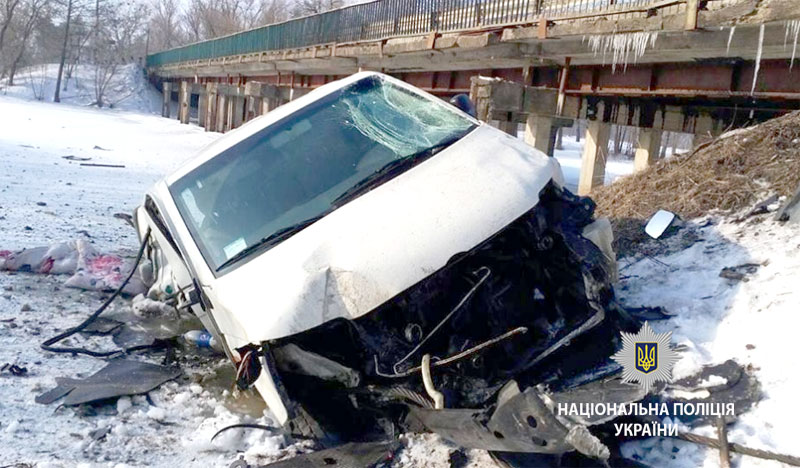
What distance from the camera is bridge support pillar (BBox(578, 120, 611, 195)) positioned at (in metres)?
10.4

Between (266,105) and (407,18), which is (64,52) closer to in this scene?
(266,105)

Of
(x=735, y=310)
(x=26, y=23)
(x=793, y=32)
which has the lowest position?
(x=735, y=310)

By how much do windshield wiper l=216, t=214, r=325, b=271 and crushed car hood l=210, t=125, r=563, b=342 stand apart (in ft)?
0.22

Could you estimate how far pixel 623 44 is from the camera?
7660 millimetres

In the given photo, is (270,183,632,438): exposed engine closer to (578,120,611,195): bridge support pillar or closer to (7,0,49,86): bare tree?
(578,120,611,195): bridge support pillar

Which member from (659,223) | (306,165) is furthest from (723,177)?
(306,165)

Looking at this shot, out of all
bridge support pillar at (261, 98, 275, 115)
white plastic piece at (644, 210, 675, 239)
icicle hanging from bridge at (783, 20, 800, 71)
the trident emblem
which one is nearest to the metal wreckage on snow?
the trident emblem

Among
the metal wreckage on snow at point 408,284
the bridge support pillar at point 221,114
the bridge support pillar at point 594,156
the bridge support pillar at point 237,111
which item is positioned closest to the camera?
the metal wreckage on snow at point 408,284

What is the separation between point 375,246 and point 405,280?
24cm

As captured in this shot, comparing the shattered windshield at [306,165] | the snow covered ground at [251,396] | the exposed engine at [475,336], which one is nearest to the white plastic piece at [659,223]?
the snow covered ground at [251,396]

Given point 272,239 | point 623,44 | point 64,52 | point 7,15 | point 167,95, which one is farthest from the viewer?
point 7,15

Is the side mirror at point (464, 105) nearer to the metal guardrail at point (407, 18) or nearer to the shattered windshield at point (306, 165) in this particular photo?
the shattered windshield at point (306, 165)

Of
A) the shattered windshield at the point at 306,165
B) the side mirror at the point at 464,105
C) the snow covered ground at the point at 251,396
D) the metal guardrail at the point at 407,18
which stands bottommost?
the snow covered ground at the point at 251,396

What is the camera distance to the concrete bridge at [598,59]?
270 inches
